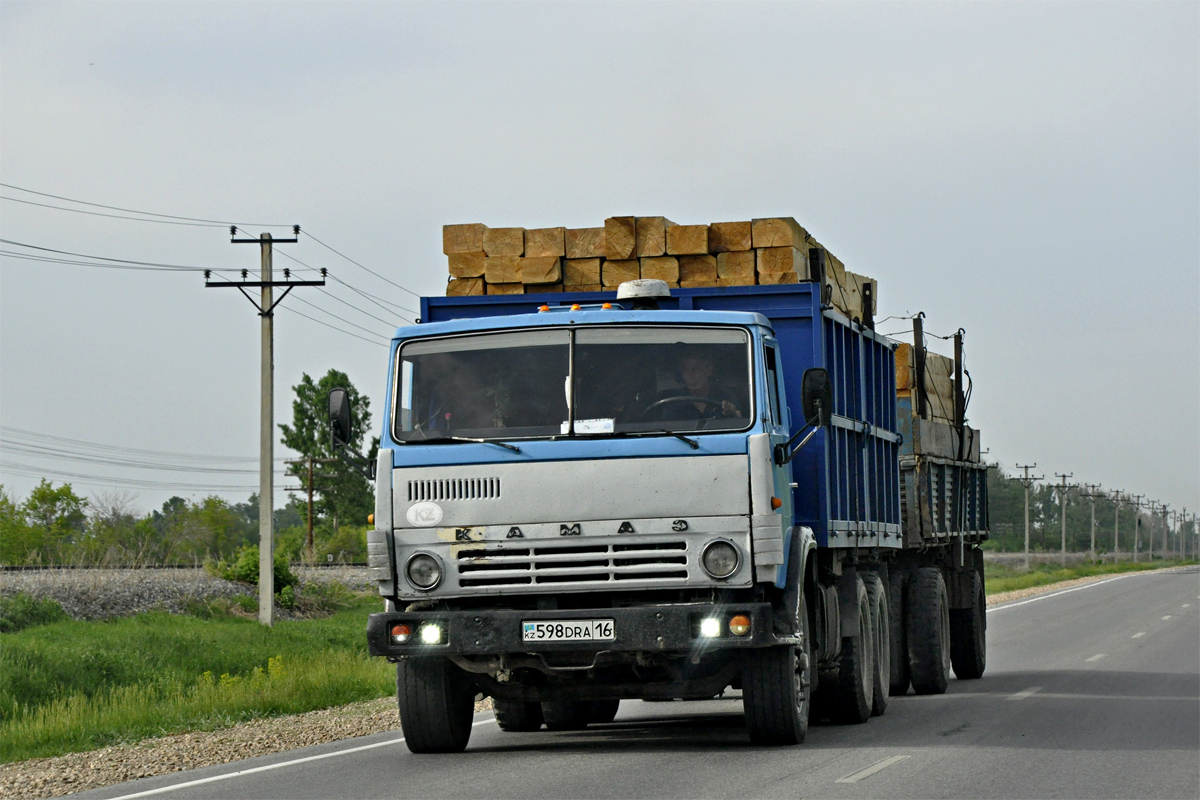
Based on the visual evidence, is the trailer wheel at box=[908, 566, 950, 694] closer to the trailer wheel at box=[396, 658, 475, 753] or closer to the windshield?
the trailer wheel at box=[396, 658, 475, 753]

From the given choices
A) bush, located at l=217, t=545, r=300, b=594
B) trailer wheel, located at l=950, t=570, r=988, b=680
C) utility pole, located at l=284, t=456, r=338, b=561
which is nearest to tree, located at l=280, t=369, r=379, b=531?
utility pole, located at l=284, t=456, r=338, b=561

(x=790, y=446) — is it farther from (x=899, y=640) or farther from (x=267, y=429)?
(x=267, y=429)

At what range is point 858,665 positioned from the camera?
12680 millimetres

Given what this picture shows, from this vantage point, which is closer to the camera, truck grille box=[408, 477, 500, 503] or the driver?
truck grille box=[408, 477, 500, 503]

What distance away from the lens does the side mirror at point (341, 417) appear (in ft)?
34.0

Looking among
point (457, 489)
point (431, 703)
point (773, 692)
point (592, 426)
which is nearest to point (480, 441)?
point (457, 489)

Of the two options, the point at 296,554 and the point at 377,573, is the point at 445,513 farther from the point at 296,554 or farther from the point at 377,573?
the point at 296,554

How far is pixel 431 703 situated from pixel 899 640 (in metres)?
7.20

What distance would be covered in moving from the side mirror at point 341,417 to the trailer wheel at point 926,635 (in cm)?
805

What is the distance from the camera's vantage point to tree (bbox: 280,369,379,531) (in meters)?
79.1

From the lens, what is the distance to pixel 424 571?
32.6 feet

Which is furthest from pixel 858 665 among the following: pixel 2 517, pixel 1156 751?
pixel 2 517

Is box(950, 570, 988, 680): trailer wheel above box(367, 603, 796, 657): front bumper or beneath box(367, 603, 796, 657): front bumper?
beneath

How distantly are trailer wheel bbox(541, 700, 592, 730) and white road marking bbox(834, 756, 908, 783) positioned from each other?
350 cm
